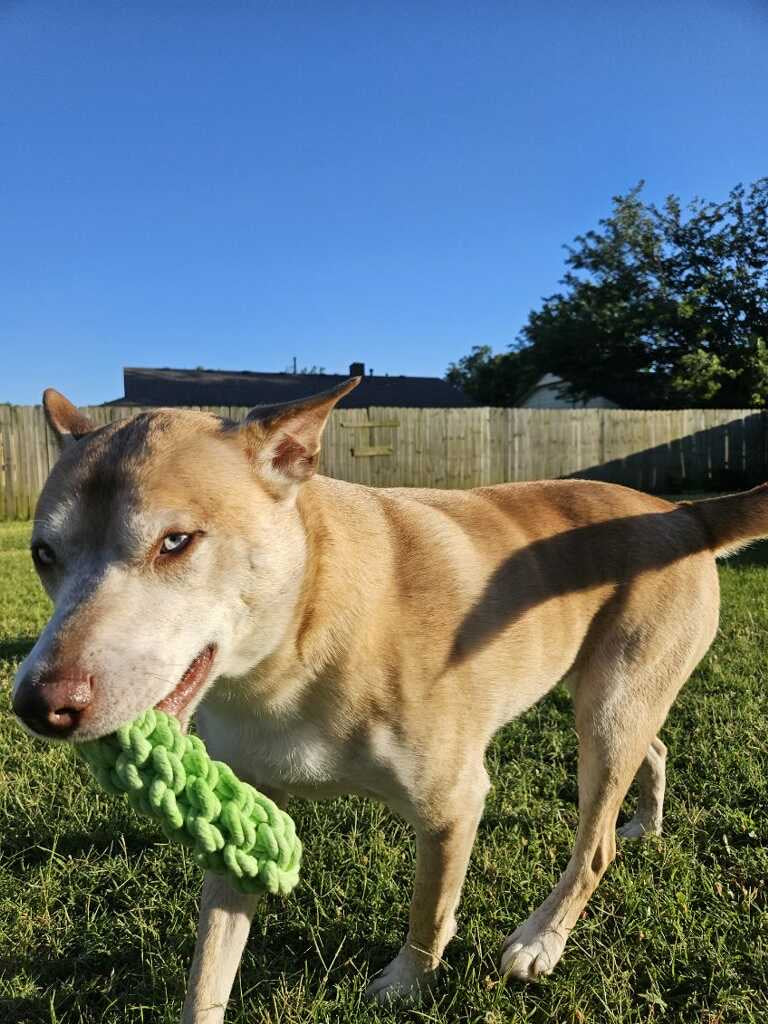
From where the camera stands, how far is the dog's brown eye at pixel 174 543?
1812 millimetres

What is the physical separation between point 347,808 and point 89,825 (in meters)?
1.06

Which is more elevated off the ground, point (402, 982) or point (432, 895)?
point (432, 895)

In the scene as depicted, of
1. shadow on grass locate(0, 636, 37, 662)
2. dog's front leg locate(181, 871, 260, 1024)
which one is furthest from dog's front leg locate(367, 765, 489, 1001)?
shadow on grass locate(0, 636, 37, 662)

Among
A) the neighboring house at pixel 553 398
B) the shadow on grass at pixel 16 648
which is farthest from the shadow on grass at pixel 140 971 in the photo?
the neighboring house at pixel 553 398

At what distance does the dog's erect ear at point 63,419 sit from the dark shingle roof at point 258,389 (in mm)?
21643

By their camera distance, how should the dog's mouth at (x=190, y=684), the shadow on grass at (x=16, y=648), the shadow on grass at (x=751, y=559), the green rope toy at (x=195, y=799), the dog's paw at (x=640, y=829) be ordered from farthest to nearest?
1. the shadow on grass at (x=751, y=559)
2. the shadow on grass at (x=16, y=648)
3. the dog's paw at (x=640, y=829)
4. the dog's mouth at (x=190, y=684)
5. the green rope toy at (x=195, y=799)

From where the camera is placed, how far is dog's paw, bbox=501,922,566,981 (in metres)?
2.26

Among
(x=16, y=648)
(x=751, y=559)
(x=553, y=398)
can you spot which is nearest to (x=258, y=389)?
(x=553, y=398)

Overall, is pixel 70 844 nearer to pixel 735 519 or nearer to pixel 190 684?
pixel 190 684

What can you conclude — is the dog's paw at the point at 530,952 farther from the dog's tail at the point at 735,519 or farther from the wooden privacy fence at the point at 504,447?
the wooden privacy fence at the point at 504,447

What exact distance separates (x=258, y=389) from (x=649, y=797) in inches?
1015

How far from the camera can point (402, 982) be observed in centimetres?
223

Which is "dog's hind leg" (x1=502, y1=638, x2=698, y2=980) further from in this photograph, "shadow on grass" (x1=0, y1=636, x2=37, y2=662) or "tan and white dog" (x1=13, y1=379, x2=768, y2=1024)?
"shadow on grass" (x1=0, y1=636, x2=37, y2=662)

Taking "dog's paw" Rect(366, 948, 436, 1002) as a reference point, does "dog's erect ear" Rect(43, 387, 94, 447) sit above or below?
above
